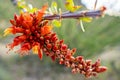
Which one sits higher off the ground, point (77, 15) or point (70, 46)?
point (70, 46)

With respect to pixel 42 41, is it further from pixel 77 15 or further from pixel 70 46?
pixel 70 46

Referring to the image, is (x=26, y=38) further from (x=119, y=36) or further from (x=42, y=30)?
(x=119, y=36)

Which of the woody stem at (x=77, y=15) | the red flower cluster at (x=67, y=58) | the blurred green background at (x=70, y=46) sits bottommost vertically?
the red flower cluster at (x=67, y=58)

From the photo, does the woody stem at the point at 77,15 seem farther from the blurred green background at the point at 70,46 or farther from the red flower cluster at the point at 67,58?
the blurred green background at the point at 70,46

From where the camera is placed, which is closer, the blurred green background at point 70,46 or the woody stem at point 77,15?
the woody stem at point 77,15

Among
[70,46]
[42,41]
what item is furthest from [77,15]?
[70,46]

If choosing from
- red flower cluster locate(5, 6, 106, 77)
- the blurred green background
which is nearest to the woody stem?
red flower cluster locate(5, 6, 106, 77)

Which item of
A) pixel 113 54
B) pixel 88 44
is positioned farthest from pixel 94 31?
pixel 113 54

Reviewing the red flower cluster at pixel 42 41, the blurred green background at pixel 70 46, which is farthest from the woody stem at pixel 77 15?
the blurred green background at pixel 70 46
